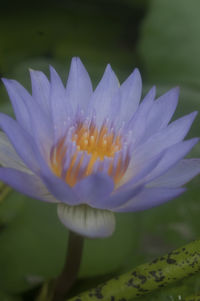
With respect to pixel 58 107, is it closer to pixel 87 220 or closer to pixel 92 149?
pixel 92 149

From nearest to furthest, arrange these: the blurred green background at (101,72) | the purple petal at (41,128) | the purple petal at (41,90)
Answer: the purple petal at (41,128) → the purple petal at (41,90) → the blurred green background at (101,72)

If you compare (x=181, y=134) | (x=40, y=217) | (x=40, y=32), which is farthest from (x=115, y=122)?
(x=40, y=32)

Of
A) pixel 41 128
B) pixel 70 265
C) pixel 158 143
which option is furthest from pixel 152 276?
pixel 41 128

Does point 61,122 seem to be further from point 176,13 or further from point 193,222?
point 176,13

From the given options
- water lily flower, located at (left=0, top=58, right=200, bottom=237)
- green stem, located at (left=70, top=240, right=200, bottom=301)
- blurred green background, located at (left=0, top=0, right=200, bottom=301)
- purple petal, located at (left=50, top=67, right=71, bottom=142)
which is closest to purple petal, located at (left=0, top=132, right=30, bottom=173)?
water lily flower, located at (left=0, top=58, right=200, bottom=237)

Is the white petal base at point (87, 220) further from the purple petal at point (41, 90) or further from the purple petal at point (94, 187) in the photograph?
the purple petal at point (41, 90)

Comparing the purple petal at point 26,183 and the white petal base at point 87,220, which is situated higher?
the purple petal at point 26,183

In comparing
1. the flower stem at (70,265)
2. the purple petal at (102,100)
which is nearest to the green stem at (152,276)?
the flower stem at (70,265)
